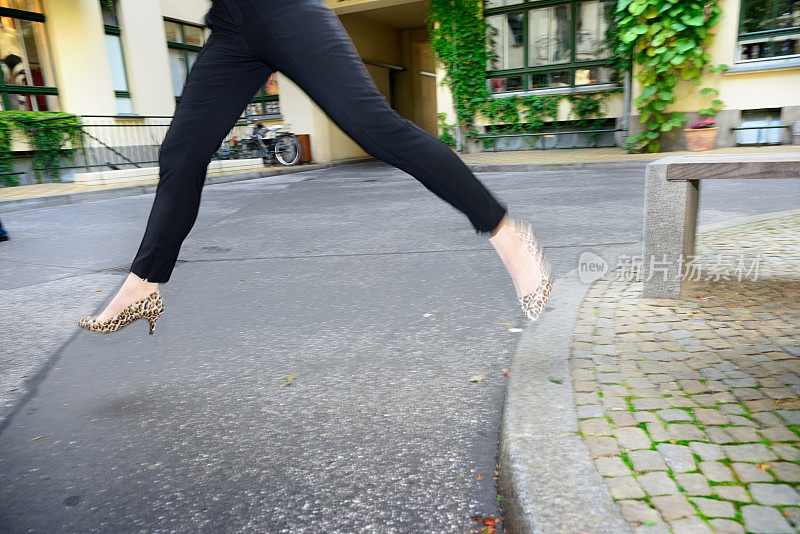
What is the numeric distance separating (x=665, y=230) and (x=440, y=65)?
13416 mm

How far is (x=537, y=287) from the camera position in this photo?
2.23 meters

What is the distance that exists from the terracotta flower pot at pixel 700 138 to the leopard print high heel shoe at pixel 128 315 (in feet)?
35.8

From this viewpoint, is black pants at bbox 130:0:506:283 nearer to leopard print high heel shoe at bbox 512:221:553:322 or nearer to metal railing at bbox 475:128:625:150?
leopard print high heel shoe at bbox 512:221:553:322

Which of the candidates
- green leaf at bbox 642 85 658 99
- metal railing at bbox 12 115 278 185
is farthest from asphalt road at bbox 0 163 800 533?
metal railing at bbox 12 115 278 185

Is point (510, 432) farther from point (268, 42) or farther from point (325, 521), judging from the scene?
point (268, 42)

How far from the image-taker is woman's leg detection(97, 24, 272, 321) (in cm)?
228

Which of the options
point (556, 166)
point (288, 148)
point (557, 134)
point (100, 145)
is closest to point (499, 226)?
point (556, 166)

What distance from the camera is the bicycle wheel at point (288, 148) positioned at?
1588cm

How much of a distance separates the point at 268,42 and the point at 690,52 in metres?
11.0

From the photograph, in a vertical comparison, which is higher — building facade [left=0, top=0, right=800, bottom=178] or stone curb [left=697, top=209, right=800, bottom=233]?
building facade [left=0, top=0, right=800, bottom=178]

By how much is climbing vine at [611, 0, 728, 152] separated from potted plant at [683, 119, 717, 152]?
1.25 feet

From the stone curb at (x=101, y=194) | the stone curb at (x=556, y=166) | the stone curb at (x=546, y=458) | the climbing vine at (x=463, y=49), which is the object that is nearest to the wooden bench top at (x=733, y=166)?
the stone curb at (x=546, y=458)

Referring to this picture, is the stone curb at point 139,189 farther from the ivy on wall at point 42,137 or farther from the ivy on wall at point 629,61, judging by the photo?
the ivy on wall at point 42,137

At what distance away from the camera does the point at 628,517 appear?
1.31m
